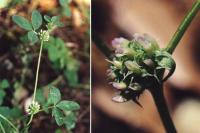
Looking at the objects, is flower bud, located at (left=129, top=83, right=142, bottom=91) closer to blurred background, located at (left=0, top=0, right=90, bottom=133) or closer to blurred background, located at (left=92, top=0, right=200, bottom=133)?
blurred background, located at (left=92, top=0, right=200, bottom=133)

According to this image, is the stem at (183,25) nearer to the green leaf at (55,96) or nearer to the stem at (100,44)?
the stem at (100,44)

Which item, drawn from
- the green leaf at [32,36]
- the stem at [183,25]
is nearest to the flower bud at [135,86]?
the stem at [183,25]

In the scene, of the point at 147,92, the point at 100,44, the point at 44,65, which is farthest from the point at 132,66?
the point at 44,65

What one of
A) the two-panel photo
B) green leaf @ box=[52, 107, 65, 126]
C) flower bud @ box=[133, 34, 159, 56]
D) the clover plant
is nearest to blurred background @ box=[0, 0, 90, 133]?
the two-panel photo

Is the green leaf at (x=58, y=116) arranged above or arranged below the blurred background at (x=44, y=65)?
below

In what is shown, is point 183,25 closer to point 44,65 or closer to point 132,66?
point 132,66

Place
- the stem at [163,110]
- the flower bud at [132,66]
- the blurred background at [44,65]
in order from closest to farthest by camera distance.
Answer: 1. the flower bud at [132,66]
2. the stem at [163,110]
3. the blurred background at [44,65]

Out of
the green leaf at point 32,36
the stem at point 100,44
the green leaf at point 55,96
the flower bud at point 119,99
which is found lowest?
the flower bud at point 119,99
